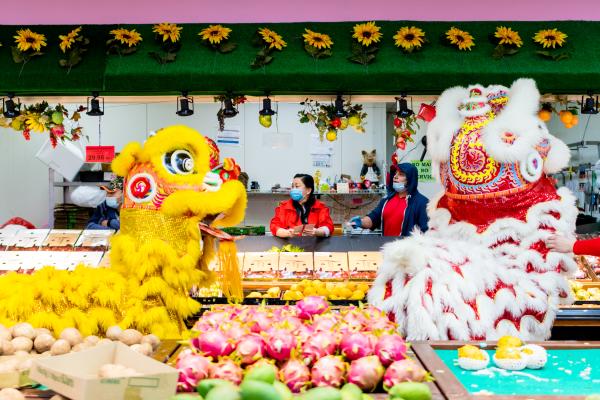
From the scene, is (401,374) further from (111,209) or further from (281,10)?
(111,209)

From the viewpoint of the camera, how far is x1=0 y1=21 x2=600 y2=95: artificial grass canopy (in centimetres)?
386

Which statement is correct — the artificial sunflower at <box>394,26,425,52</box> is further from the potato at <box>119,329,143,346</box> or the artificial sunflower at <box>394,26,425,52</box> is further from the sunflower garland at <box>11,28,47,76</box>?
the potato at <box>119,329,143,346</box>

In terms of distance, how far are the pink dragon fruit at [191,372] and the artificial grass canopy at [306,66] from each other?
2.49 meters

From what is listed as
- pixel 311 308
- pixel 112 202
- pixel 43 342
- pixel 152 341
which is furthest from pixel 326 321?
pixel 112 202

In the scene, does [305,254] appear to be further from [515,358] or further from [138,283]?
[515,358]

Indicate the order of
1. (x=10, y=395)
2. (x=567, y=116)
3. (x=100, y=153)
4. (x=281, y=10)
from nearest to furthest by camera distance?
(x=10, y=395) → (x=281, y=10) → (x=567, y=116) → (x=100, y=153)

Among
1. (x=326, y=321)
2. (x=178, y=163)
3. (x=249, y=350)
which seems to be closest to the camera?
(x=249, y=350)

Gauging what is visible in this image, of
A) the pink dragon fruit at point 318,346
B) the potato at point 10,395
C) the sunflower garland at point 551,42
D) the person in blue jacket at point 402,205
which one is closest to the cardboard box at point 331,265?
the person in blue jacket at point 402,205

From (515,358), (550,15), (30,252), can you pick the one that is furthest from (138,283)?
(550,15)

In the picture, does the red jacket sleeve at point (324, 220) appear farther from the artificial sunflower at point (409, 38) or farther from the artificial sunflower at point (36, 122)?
the artificial sunflower at point (36, 122)

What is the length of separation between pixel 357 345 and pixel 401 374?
0.17 metres

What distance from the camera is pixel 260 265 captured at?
178 inches

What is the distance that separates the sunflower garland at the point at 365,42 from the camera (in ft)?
12.7

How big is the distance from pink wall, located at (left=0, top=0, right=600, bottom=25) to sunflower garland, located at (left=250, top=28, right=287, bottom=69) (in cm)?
19
